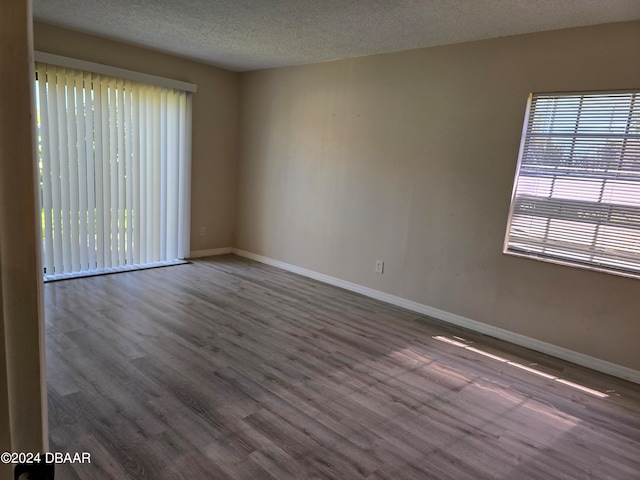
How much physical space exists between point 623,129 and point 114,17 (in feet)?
13.2

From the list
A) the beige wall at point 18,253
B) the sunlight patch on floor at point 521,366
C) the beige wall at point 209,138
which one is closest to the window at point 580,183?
the sunlight patch on floor at point 521,366

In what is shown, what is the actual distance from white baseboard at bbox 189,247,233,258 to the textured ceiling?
8.04 ft

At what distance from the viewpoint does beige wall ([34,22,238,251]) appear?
4633 mm

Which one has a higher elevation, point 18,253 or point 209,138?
point 209,138

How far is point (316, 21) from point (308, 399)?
2.72 m

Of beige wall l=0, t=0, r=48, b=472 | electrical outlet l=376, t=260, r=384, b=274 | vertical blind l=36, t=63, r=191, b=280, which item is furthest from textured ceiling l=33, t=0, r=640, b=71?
beige wall l=0, t=0, r=48, b=472

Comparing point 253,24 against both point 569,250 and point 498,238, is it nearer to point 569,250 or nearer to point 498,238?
point 498,238

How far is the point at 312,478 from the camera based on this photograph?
1.75m

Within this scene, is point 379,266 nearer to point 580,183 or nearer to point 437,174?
point 437,174

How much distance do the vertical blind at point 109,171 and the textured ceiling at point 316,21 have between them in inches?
22.4

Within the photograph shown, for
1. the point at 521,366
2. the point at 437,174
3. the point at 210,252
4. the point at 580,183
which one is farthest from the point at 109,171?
the point at 580,183

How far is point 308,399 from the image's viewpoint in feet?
7.65

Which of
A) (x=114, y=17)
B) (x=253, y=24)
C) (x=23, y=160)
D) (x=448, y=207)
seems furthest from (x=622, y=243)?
(x=114, y=17)

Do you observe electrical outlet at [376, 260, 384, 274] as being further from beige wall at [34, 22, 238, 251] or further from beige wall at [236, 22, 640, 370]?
beige wall at [34, 22, 238, 251]
